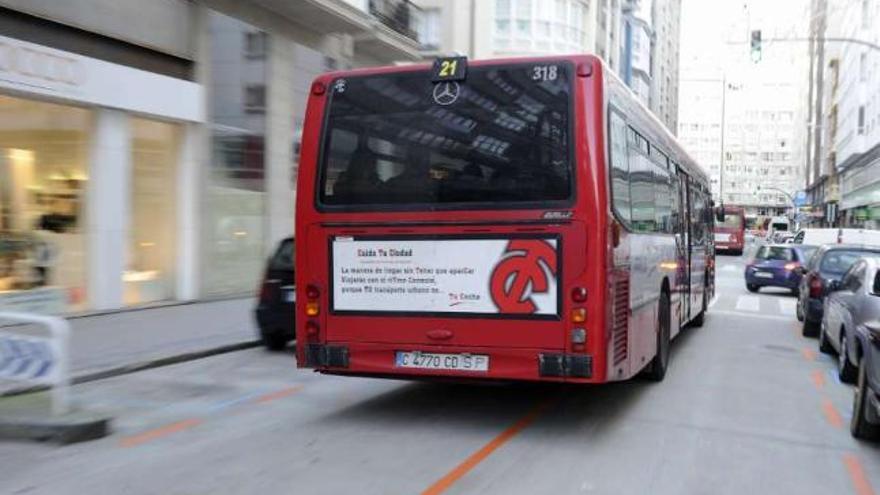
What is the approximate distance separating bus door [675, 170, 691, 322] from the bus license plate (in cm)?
490

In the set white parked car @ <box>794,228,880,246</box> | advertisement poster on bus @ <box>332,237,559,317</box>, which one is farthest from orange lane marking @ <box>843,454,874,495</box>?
white parked car @ <box>794,228,880,246</box>

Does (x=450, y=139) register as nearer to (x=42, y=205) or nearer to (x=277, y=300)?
(x=277, y=300)

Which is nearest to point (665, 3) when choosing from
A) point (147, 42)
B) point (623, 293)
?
point (147, 42)

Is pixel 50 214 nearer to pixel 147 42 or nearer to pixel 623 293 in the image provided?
pixel 147 42

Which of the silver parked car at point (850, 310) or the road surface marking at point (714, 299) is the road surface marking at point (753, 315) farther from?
the silver parked car at point (850, 310)

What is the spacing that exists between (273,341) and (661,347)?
5.28 m

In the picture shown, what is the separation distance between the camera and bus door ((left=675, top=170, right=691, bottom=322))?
11488mm

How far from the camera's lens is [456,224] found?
23.1 feet

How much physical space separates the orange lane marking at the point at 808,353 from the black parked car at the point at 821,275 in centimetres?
124

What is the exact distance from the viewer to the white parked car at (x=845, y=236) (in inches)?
894

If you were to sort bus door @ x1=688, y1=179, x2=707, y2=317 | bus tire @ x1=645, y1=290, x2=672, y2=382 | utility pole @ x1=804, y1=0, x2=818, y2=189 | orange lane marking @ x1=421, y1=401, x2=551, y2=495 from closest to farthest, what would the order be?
orange lane marking @ x1=421, y1=401, x2=551, y2=495 → bus tire @ x1=645, y1=290, x2=672, y2=382 → bus door @ x1=688, y1=179, x2=707, y2=317 → utility pole @ x1=804, y1=0, x2=818, y2=189

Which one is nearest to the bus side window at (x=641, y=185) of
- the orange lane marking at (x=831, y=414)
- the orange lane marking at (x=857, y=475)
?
the orange lane marking at (x=831, y=414)

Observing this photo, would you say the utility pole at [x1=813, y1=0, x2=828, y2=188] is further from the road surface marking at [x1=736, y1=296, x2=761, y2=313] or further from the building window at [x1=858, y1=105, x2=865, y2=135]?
the road surface marking at [x1=736, y1=296, x2=761, y2=313]

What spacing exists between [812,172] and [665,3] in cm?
3566
